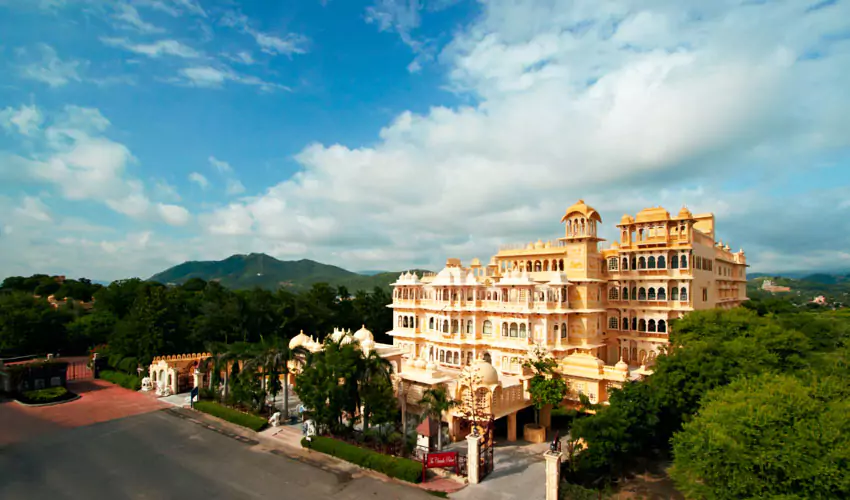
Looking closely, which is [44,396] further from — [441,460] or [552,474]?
[552,474]

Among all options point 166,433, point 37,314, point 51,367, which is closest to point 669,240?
point 166,433

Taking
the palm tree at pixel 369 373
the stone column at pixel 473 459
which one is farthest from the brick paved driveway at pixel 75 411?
the stone column at pixel 473 459

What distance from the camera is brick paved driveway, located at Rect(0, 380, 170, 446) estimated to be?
2994 centimetres

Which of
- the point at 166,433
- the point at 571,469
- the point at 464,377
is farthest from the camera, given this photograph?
the point at 166,433

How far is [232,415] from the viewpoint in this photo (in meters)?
31.6

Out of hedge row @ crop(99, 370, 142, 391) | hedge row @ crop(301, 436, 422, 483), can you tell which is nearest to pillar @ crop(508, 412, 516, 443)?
hedge row @ crop(301, 436, 422, 483)

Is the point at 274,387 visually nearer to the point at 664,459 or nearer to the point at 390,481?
the point at 390,481

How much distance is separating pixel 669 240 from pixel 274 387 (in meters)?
32.7

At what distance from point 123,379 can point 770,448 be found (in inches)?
1839

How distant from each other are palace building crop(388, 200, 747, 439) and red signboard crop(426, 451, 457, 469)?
949 cm

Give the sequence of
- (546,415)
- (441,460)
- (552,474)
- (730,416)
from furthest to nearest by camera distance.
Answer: (546,415) → (441,460) → (552,474) → (730,416)

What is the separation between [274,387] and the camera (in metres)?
30.7

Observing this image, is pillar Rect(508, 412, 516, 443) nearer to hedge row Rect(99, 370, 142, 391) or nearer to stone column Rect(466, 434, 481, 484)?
stone column Rect(466, 434, 481, 484)

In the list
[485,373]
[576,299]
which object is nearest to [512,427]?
[485,373]
